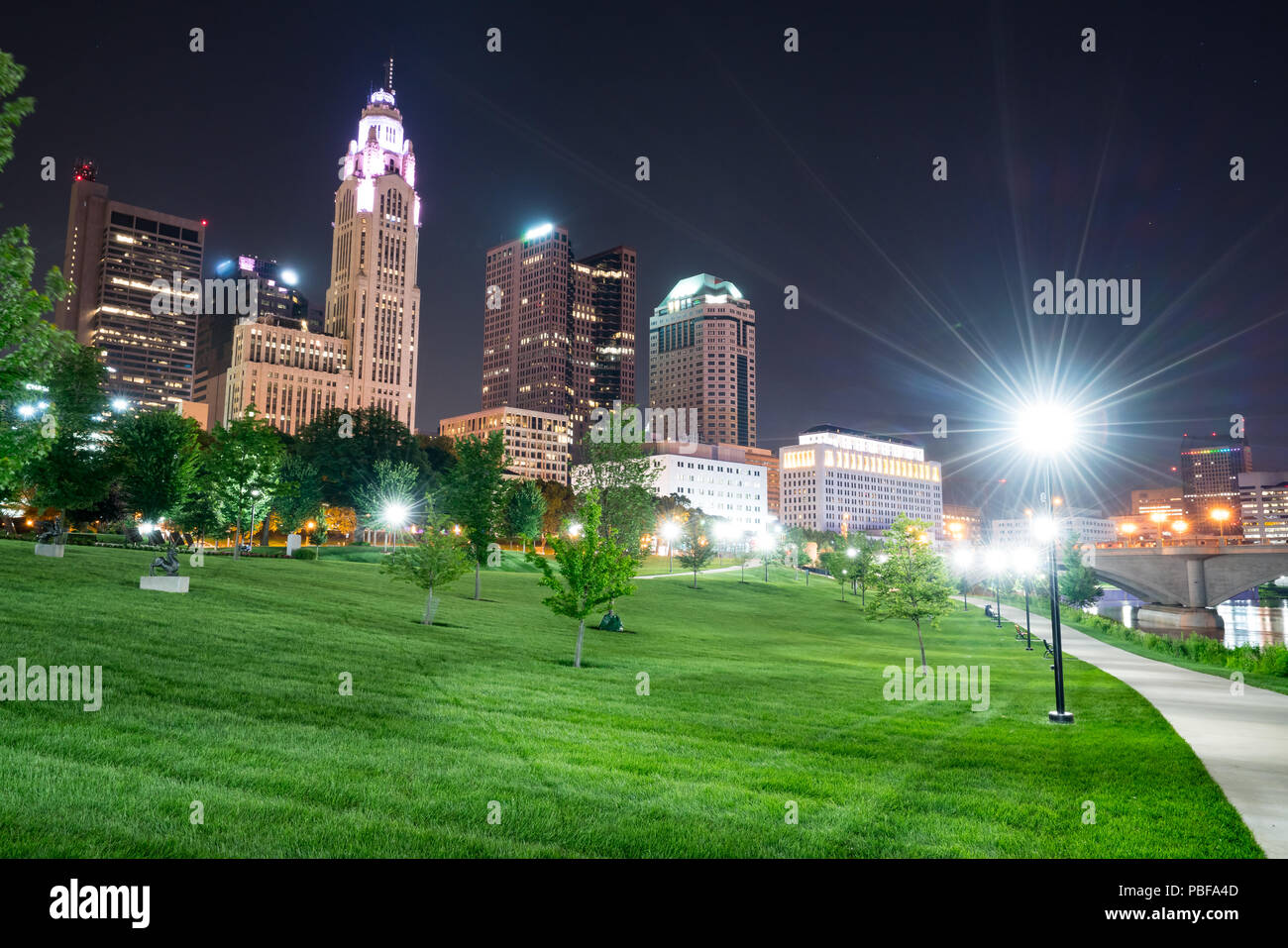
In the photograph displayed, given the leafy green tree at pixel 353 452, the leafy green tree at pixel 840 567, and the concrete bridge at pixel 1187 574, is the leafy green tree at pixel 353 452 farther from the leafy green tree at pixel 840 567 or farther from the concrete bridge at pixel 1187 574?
the concrete bridge at pixel 1187 574

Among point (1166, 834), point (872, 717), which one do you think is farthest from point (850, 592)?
point (1166, 834)

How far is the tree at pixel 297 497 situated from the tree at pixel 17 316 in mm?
51580

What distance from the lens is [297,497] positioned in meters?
68.6

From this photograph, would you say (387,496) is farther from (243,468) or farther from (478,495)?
(478,495)

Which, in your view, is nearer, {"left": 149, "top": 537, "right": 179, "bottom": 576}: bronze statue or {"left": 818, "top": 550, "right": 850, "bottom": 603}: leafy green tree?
{"left": 149, "top": 537, "right": 179, "bottom": 576}: bronze statue

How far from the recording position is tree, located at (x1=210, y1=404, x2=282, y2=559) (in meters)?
46.5

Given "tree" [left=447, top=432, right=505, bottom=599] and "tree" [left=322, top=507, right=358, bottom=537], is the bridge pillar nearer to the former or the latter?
"tree" [left=447, top=432, right=505, bottom=599]

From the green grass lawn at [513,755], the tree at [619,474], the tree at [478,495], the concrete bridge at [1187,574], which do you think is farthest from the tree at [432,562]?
the concrete bridge at [1187,574]

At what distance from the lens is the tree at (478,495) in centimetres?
4088

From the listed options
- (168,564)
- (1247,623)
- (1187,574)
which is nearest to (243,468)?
(168,564)

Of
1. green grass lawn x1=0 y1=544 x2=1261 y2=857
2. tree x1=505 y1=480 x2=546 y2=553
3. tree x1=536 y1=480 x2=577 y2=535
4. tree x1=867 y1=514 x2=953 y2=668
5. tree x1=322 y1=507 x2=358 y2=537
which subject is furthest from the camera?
tree x1=536 y1=480 x2=577 y2=535

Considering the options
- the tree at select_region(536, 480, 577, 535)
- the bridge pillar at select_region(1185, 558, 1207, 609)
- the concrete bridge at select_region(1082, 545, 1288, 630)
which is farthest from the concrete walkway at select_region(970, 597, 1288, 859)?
the tree at select_region(536, 480, 577, 535)

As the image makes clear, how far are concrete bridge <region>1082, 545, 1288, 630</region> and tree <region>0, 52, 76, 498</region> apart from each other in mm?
92838
